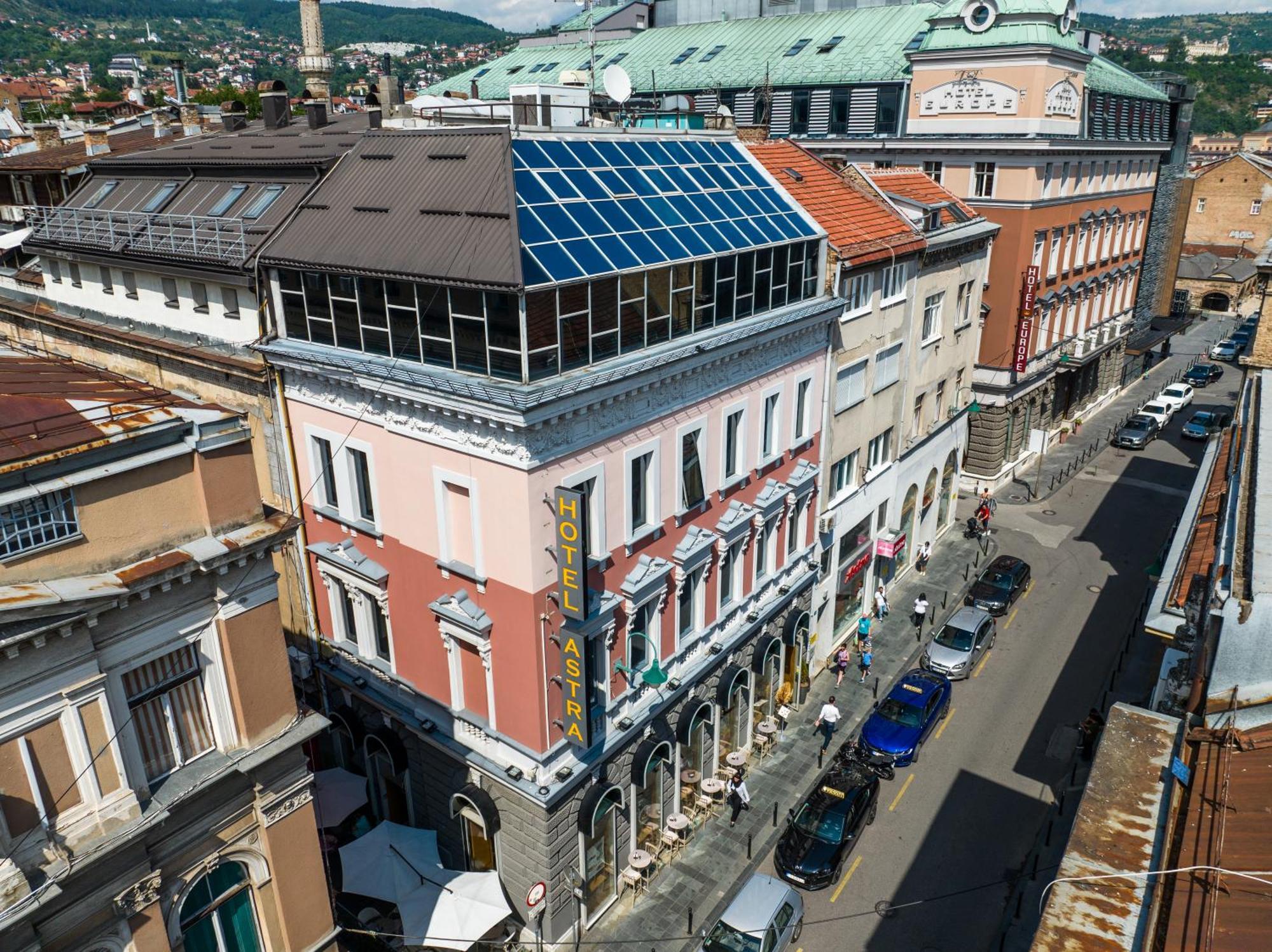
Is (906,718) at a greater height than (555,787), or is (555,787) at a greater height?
(555,787)

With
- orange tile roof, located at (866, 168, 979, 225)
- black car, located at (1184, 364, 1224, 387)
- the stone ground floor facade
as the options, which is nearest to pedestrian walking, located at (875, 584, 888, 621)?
the stone ground floor facade

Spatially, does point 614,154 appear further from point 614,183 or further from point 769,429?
point 769,429

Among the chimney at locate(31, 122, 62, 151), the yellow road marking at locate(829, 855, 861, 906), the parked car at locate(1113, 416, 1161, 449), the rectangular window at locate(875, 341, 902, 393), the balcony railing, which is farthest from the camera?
the parked car at locate(1113, 416, 1161, 449)

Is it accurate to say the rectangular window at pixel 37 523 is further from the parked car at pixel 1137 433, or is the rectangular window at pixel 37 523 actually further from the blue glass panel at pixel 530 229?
the parked car at pixel 1137 433

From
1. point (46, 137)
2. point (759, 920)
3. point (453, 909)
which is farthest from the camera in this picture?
point (46, 137)

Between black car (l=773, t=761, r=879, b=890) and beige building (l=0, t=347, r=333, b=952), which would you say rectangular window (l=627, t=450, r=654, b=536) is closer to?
beige building (l=0, t=347, r=333, b=952)

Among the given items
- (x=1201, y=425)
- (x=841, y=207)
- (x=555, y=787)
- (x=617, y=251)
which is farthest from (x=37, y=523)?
(x=1201, y=425)

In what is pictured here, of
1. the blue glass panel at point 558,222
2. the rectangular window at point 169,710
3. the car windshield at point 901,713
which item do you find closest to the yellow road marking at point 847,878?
the car windshield at point 901,713
